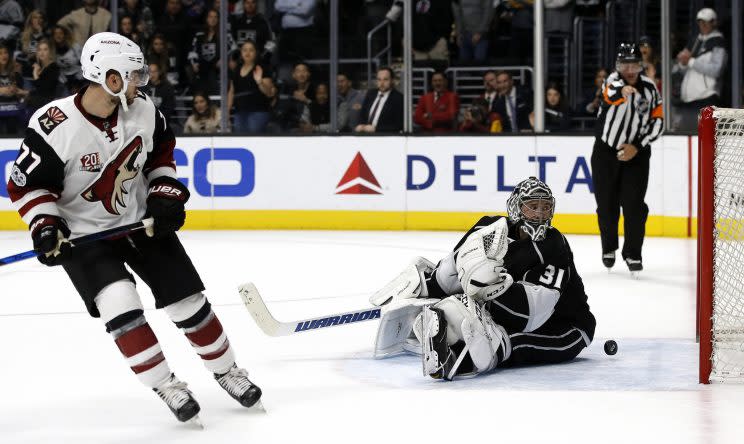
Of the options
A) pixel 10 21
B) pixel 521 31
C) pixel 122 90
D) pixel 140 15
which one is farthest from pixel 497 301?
pixel 10 21

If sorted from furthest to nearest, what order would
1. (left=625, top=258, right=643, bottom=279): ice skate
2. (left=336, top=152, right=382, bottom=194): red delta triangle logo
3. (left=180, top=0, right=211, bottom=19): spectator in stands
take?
1. (left=180, top=0, right=211, bottom=19): spectator in stands
2. (left=336, top=152, right=382, bottom=194): red delta triangle logo
3. (left=625, top=258, right=643, bottom=279): ice skate

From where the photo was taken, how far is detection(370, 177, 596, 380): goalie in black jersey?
4234 millimetres

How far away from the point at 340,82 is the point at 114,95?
6.36 m

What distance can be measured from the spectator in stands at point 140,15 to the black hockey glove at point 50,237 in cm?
710

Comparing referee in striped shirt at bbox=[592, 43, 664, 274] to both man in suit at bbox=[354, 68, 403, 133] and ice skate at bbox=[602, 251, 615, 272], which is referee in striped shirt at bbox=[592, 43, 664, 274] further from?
man in suit at bbox=[354, 68, 403, 133]

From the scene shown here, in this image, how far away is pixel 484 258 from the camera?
420 cm

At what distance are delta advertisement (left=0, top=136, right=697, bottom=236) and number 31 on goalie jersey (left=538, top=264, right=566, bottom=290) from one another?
16.1ft

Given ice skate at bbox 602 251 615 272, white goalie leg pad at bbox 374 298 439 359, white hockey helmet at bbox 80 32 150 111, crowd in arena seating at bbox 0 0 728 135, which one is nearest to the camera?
white hockey helmet at bbox 80 32 150 111

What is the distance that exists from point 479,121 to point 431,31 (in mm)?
955

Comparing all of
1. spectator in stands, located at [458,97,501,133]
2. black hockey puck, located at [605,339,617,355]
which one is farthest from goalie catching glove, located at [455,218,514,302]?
spectator in stands, located at [458,97,501,133]

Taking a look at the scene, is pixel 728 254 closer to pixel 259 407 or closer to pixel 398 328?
pixel 398 328

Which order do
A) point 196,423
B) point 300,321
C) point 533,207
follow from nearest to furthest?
point 196,423 < point 533,207 < point 300,321

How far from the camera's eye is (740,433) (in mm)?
3623

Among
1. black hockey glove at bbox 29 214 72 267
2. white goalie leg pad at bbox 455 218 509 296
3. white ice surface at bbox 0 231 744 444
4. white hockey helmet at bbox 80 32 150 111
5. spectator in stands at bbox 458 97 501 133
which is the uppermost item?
white hockey helmet at bbox 80 32 150 111
